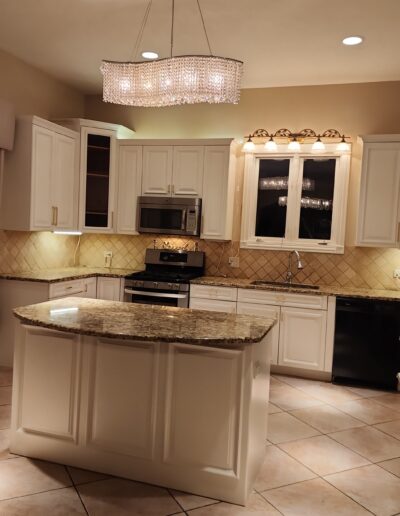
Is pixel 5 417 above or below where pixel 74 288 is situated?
below

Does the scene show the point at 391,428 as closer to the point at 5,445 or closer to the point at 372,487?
the point at 372,487

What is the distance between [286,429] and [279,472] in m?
0.67

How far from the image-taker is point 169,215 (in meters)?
5.20

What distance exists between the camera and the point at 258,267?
532cm

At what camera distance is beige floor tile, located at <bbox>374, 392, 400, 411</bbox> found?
409 centimetres

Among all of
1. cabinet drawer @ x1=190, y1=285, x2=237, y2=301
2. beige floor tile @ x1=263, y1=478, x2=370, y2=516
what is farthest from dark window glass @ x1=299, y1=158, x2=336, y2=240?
beige floor tile @ x1=263, y1=478, x2=370, y2=516

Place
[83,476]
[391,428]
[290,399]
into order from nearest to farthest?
1. [83,476]
2. [391,428]
3. [290,399]

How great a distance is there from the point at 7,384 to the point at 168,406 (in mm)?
2207

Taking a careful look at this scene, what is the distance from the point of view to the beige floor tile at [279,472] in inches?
107

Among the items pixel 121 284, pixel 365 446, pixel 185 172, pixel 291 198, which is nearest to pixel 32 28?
pixel 185 172

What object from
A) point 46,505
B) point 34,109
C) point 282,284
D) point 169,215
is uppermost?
point 34,109

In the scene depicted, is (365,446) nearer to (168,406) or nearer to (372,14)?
(168,406)

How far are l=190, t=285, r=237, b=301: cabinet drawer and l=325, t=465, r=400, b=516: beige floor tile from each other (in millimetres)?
2196

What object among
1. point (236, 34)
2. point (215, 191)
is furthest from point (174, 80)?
point (215, 191)
